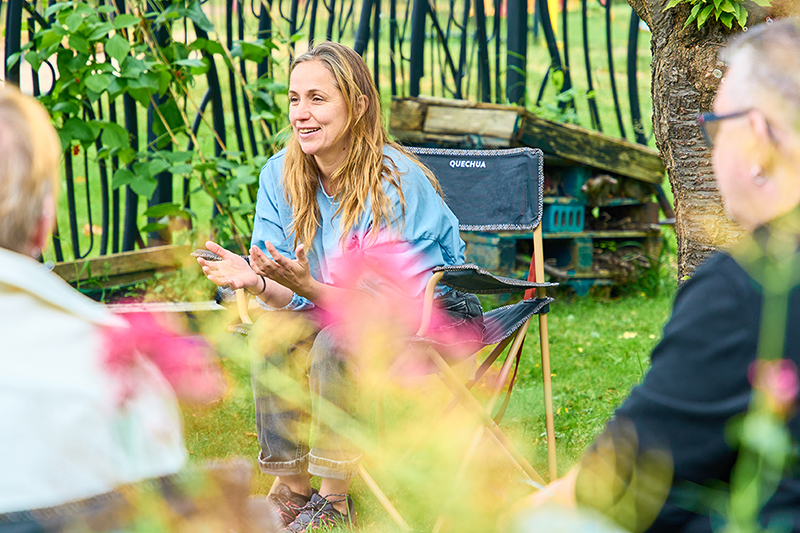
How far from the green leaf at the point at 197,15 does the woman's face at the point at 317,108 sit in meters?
1.17

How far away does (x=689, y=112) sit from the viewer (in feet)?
7.63

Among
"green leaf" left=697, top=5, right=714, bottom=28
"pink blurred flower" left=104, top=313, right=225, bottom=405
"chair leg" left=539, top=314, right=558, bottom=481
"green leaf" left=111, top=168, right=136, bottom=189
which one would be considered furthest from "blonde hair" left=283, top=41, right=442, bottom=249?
"pink blurred flower" left=104, top=313, right=225, bottom=405

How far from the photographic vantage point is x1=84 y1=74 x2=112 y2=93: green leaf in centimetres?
312

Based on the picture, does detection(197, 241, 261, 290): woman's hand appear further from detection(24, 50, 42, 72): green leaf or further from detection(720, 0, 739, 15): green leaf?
detection(24, 50, 42, 72): green leaf

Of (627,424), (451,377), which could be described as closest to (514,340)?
(451,377)

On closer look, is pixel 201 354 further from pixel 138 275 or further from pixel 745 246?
pixel 138 275

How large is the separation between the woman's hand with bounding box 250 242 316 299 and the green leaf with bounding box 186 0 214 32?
5.81 feet

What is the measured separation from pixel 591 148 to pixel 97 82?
263 cm

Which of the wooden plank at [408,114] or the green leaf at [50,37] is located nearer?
the green leaf at [50,37]

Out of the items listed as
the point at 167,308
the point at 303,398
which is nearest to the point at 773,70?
Result: the point at 303,398

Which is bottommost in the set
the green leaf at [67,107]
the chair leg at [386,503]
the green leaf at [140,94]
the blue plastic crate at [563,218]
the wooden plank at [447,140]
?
the chair leg at [386,503]

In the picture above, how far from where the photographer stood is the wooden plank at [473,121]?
3951 mm

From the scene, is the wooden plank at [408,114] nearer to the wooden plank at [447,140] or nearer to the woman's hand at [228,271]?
the wooden plank at [447,140]

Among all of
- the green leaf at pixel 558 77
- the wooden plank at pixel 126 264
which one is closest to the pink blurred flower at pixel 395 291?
the wooden plank at pixel 126 264
